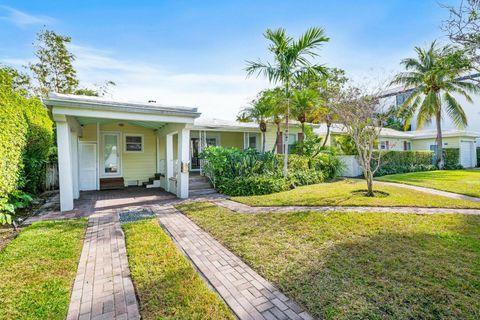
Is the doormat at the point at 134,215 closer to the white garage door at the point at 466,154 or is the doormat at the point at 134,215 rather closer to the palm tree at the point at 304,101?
the palm tree at the point at 304,101

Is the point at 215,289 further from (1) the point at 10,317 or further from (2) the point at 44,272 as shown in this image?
(2) the point at 44,272

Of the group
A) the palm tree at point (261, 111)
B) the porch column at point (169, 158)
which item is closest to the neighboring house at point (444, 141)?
the palm tree at point (261, 111)

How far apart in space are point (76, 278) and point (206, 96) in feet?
51.8

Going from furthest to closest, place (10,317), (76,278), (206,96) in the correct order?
(206,96) < (76,278) < (10,317)

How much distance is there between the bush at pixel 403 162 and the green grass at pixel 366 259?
10.9 metres

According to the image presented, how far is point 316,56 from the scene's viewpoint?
10023 mm

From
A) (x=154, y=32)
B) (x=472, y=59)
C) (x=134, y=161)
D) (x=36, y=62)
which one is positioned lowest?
(x=134, y=161)

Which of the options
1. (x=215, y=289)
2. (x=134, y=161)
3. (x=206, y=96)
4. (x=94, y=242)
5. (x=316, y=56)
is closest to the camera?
(x=215, y=289)

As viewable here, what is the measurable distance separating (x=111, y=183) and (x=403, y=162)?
1933 centimetres

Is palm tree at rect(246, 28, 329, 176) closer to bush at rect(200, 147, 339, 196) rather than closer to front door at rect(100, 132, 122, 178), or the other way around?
bush at rect(200, 147, 339, 196)

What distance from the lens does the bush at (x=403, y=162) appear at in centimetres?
1642

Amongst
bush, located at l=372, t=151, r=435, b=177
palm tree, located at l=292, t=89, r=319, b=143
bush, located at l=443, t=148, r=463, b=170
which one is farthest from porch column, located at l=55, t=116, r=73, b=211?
bush, located at l=443, t=148, r=463, b=170

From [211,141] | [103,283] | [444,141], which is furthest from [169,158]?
[444,141]

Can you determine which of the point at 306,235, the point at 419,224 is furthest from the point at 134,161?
the point at 419,224
